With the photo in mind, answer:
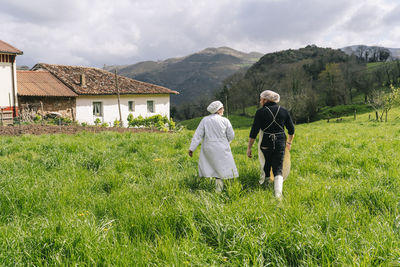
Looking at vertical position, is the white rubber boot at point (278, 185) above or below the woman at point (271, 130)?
below

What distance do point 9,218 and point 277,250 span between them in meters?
3.39

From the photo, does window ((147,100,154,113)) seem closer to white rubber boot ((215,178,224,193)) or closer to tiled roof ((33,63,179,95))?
tiled roof ((33,63,179,95))

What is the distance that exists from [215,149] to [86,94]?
3118cm

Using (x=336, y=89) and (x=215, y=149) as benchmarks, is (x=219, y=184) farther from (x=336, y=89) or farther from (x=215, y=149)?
(x=336, y=89)

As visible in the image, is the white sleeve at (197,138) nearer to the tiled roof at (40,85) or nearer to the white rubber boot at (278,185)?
the white rubber boot at (278,185)

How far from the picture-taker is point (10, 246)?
2.75m

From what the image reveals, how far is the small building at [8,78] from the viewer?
2664cm

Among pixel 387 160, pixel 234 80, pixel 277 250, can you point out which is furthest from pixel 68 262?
pixel 234 80

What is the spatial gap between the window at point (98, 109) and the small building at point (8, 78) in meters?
8.91

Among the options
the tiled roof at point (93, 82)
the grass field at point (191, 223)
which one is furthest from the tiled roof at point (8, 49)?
the grass field at point (191, 223)

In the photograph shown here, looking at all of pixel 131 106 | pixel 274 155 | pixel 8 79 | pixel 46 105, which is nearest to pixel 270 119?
pixel 274 155

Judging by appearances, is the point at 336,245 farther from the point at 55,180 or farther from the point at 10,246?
the point at 55,180

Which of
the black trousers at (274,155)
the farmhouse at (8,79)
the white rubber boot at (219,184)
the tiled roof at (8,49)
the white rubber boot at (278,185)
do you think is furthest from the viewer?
the farmhouse at (8,79)

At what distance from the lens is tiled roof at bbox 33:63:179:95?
34375 millimetres
